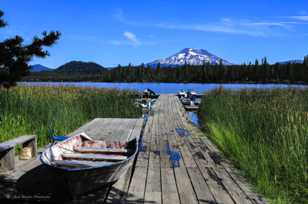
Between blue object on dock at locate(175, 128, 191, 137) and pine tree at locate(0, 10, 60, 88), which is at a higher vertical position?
pine tree at locate(0, 10, 60, 88)

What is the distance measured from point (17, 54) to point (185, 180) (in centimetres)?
255

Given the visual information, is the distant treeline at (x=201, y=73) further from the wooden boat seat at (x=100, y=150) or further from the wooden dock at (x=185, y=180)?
the wooden boat seat at (x=100, y=150)

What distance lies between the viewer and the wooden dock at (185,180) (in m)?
3.54

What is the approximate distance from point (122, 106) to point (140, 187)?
7.73 m

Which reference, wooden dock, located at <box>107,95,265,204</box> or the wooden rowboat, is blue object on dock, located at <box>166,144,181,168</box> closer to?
wooden dock, located at <box>107,95,265,204</box>

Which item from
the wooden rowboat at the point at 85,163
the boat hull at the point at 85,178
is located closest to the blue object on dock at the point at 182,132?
the wooden rowboat at the point at 85,163

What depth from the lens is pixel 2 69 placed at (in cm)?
255

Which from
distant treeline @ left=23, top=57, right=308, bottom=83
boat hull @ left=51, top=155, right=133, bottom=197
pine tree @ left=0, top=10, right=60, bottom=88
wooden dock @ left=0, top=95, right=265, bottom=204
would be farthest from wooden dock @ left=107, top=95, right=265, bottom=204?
distant treeline @ left=23, top=57, right=308, bottom=83

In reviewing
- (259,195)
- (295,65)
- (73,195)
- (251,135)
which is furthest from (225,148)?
(295,65)

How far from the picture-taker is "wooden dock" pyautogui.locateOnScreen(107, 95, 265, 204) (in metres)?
3.54

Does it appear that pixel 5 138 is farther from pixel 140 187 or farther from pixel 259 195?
pixel 259 195

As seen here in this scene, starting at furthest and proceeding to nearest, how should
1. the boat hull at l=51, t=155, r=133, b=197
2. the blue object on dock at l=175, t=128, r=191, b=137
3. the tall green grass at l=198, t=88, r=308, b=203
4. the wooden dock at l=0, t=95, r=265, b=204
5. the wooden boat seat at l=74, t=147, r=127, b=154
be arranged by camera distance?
the blue object on dock at l=175, t=128, r=191, b=137
the wooden boat seat at l=74, t=147, r=127, b=154
the tall green grass at l=198, t=88, r=308, b=203
the wooden dock at l=0, t=95, r=265, b=204
the boat hull at l=51, t=155, r=133, b=197

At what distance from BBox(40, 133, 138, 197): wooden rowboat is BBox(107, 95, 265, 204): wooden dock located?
0.98 ft

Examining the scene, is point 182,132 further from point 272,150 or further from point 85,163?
point 85,163
